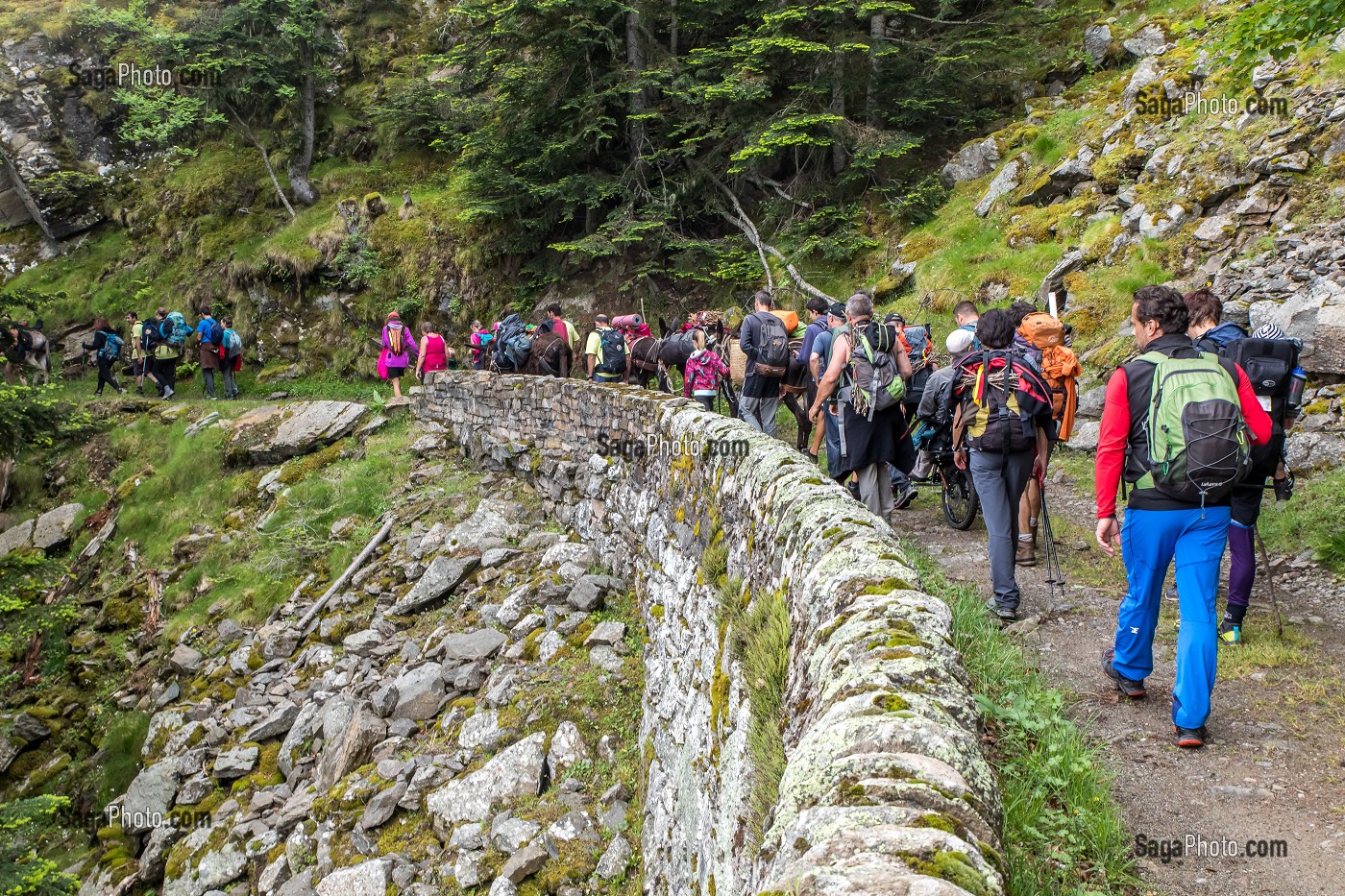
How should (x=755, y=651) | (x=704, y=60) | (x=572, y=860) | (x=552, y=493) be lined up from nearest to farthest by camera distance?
(x=755, y=651), (x=572, y=860), (x=552, y=493), (x=704, y=60)

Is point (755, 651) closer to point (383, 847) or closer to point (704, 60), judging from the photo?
point (383, 847)

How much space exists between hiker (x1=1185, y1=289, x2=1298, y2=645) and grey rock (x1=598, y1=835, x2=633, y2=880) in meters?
4.37

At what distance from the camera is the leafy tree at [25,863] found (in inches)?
284

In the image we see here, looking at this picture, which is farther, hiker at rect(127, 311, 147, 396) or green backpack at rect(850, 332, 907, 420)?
hiker at rect(127, 311, 147, 396)

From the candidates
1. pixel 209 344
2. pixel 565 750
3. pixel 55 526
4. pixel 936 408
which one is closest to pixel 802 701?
pixel 565 750

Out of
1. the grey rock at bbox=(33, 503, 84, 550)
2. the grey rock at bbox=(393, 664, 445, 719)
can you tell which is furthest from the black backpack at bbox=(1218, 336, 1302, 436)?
the grey rock at bbox=(33, 503, 84, 550)

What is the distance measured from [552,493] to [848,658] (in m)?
9.63

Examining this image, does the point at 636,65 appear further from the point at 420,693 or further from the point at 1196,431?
the point at 1196,431

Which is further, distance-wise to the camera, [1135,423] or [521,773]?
[521,773]

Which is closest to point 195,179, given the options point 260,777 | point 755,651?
point 260,777

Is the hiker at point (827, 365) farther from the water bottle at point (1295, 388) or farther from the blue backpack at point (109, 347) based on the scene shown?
the blue backpack at point (109, 347)

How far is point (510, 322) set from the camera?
15039 mm

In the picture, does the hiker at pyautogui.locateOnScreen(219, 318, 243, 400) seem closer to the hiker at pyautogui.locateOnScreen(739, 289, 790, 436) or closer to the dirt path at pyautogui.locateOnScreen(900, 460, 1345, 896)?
the hiker at pyautogui.locateOnScreen(739, 289, 790, 436)

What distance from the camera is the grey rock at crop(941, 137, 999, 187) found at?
16094 mm
